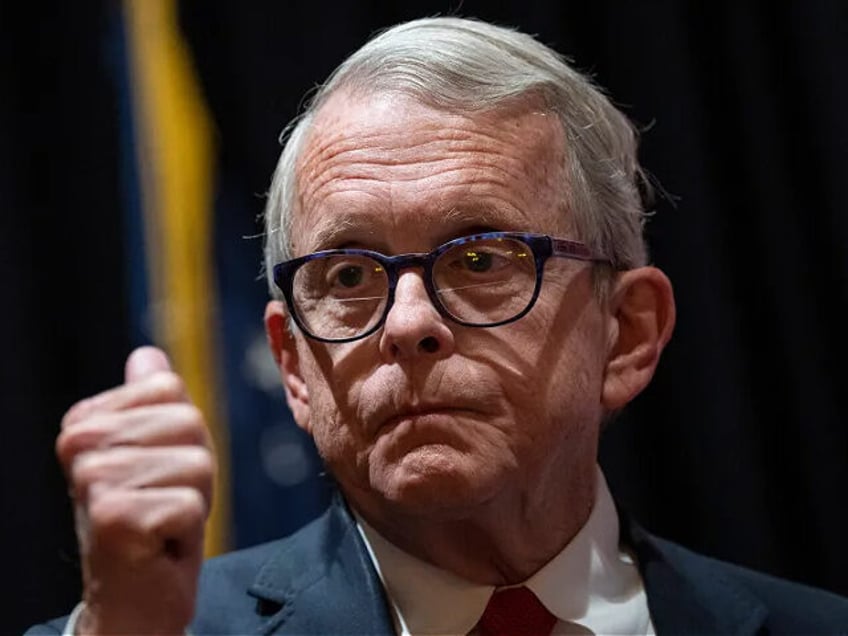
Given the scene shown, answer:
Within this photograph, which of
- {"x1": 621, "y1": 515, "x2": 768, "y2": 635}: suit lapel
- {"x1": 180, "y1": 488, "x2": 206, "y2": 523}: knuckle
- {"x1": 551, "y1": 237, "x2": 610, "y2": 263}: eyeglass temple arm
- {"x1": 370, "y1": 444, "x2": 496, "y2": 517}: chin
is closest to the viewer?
{"x1": 180, "y1": 488, "x2": 206, "y2": 523}: knuckle

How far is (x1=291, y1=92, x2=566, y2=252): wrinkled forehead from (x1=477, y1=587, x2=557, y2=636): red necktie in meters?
0.48

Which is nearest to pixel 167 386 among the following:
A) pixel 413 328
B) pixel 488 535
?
pixel 413 328

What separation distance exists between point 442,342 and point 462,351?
0.03 m

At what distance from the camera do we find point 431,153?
1.51 metres

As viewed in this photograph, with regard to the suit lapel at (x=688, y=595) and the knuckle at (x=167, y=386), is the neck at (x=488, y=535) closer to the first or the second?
the suit lapel at (x=688, y=595)

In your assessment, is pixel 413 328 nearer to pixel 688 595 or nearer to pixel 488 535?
pixel 488 535

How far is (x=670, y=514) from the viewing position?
92.0 inches

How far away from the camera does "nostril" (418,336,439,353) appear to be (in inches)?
56.6

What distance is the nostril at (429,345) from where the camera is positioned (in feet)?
4.72

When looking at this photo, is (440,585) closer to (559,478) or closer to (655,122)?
(559,478)

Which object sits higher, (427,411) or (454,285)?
(454,285)

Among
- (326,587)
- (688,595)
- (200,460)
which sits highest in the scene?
(200,460)

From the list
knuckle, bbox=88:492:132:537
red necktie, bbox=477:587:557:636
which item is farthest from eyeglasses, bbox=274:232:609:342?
knuckle, bbox=88:492:132:537

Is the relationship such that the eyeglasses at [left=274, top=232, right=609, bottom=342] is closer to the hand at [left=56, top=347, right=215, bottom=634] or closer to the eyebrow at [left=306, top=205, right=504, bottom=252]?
the eyebrow at [left=306, top=205, right=504, bottom=252]
